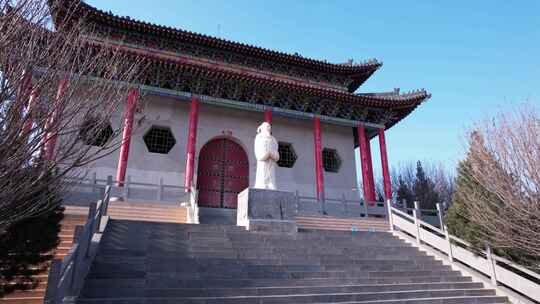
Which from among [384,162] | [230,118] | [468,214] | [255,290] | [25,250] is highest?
[230,118]

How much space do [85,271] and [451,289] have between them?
5.91 m

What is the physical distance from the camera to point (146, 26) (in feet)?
49.1

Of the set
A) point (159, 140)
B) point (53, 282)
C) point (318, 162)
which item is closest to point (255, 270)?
point (53, 282)

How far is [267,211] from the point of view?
8312mm

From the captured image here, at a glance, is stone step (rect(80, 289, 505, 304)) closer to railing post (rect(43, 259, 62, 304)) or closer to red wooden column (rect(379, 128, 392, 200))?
railing post (rect(43, 259, 62, 304))

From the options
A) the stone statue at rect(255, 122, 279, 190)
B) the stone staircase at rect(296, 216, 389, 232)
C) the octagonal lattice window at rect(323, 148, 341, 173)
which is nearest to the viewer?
the stone statue at rect(255, 122, 279, 190)

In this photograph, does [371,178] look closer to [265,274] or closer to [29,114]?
[265,274]

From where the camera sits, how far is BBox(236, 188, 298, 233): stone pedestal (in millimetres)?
8102

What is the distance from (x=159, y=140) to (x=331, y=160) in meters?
7.54

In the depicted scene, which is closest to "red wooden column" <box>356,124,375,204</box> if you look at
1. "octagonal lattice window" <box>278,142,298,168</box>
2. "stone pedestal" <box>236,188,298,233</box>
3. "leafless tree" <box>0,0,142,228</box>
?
"octagonal lattice window" <box>278,142,298,168</box>

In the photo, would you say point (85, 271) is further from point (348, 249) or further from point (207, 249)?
point (348, 249)

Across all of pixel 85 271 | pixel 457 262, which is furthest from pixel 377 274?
pixel 85 271

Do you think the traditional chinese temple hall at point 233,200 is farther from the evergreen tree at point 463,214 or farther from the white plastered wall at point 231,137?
the evergreen tree at point 463,214

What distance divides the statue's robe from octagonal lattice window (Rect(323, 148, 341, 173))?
7581 mm
